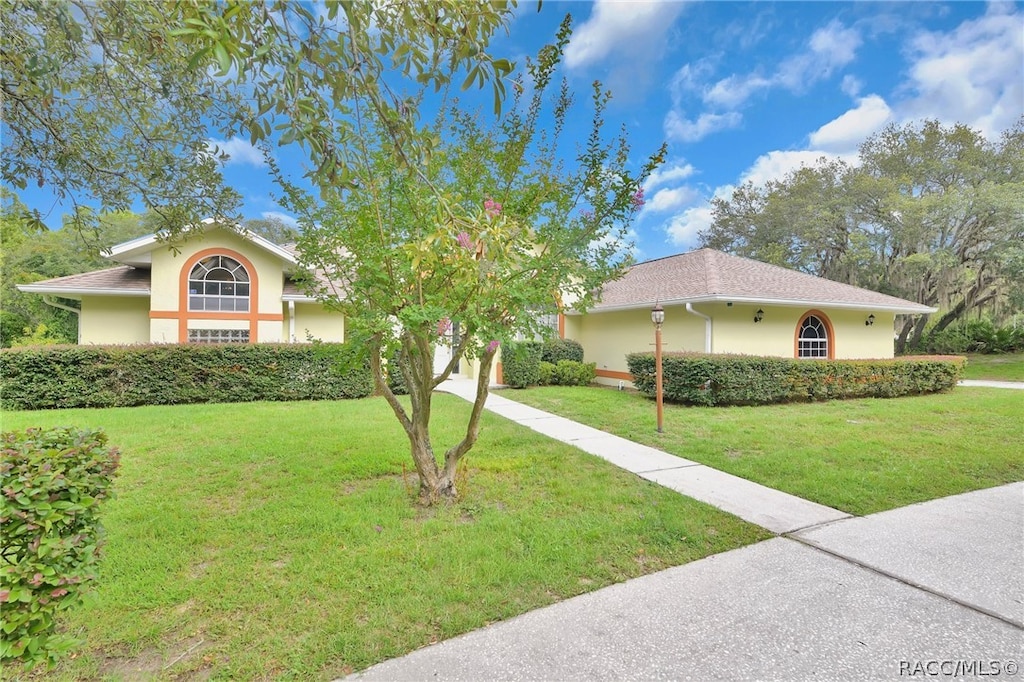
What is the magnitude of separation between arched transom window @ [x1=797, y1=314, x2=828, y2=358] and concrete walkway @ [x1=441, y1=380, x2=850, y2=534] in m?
8.50

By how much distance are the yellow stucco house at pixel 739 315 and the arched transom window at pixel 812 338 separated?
0.03 meters

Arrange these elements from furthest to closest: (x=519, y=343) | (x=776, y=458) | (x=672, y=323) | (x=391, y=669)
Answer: (x=672, y=323) → (x=776, y=458) → (x=519, y=343) → (x=391, y=669)

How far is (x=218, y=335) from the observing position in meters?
12.9

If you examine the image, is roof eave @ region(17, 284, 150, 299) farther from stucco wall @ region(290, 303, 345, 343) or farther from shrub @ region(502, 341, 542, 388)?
shrub @ region(502, 341, 542, 388)

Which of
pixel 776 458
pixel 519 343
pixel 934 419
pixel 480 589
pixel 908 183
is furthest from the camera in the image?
pixel 908 183

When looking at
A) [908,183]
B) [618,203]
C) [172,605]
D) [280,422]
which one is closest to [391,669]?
[172,605]

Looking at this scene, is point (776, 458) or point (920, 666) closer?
point (920, 666)

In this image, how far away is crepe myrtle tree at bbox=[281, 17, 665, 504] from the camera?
3633 millimetres

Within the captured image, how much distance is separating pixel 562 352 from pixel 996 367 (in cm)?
1891

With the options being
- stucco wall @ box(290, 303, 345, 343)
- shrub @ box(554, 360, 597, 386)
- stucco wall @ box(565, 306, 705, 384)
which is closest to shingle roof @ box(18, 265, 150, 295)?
stucco wall @ box(290, 303, 345, 343)

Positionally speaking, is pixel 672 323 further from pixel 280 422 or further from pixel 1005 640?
pixel 1005 640

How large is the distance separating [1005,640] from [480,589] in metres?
2.88

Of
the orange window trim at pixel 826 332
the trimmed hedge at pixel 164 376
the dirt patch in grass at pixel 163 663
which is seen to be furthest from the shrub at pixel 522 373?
the dirt patch in grass at pixel 163 663

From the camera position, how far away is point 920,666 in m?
2.32
